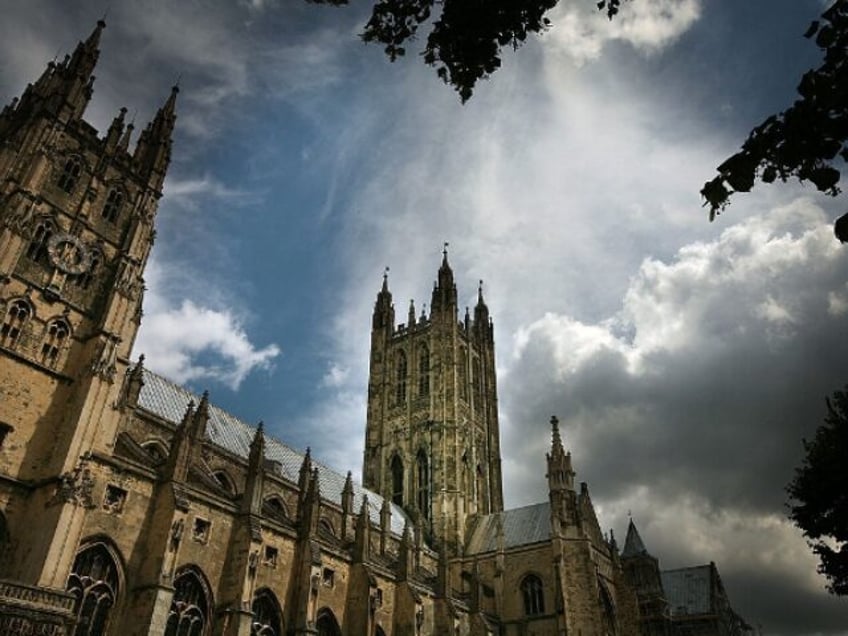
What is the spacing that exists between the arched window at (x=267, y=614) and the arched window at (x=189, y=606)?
7.59ft

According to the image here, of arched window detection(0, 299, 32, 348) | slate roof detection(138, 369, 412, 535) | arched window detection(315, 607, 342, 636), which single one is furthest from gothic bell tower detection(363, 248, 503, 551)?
arched window detection(0, 299, 32, 348)

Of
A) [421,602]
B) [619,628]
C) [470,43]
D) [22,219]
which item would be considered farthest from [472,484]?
[470,43]

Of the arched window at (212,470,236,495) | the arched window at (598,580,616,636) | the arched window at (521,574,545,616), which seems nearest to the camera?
the arched window at (212,470,236,495)

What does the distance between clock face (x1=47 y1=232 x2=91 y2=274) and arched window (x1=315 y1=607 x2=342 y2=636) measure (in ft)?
61.9

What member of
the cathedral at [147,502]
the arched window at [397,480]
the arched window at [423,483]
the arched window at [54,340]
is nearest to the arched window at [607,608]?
the cathedral at [147,502]

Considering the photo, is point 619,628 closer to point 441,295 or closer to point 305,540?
point 305,540

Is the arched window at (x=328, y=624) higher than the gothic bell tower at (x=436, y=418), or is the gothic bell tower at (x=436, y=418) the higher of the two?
the gothic bell tower at (x=436, y=418)

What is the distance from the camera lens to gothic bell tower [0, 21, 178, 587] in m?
21.3

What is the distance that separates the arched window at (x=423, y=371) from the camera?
55297 millimetres

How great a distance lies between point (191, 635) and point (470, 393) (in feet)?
119

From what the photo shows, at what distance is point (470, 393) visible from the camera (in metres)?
56.3

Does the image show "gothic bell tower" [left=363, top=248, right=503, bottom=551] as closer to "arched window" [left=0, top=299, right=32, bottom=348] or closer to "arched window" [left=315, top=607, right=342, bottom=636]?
"arched window" [left=315, top=607, right=342, bottom=636]

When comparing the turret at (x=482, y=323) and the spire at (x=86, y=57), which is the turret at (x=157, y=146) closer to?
the spire at (x=86, y=57)

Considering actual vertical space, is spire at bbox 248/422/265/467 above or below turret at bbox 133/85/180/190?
below
